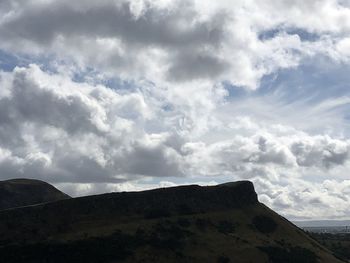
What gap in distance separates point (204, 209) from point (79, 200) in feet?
143

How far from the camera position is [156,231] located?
148750 mm

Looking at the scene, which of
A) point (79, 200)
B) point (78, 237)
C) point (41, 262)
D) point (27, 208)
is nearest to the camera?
point (41, 262)

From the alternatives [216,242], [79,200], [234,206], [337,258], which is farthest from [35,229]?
[337,258]

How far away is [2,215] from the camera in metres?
142

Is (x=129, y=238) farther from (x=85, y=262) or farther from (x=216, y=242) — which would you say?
(x=216, y=242)

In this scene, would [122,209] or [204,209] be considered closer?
[122,209]

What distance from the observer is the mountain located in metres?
132

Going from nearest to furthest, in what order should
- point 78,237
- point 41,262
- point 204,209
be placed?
point 41,262, point 78,237, point 204,209

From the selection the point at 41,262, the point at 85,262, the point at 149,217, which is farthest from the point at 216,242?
the point at 41,262

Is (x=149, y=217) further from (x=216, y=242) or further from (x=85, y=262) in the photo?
(x=85, y=262)

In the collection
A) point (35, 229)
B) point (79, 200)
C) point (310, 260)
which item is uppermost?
point (79, 200)

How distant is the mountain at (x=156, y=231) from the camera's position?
131875mm

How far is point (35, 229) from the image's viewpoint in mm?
138750

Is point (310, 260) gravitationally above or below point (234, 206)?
below
